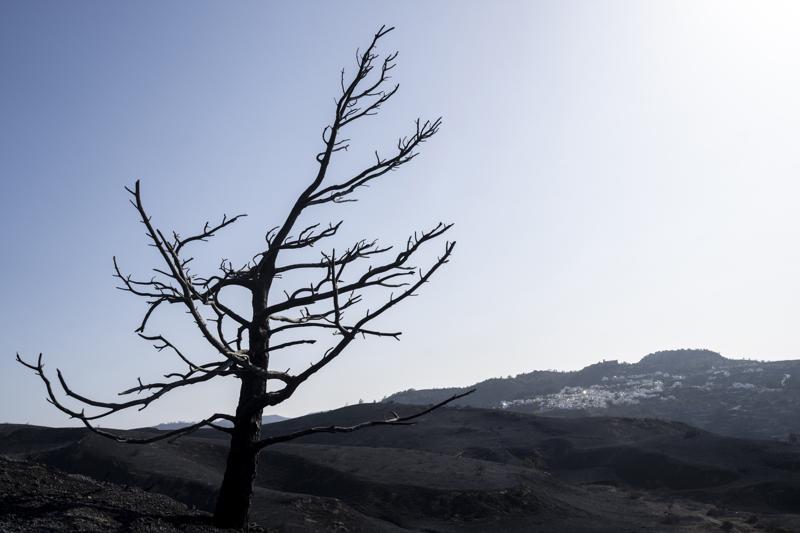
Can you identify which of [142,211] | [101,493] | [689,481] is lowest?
[689,481]

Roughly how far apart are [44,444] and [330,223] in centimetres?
3139

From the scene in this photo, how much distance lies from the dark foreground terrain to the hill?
1921cm

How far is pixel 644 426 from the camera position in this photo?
160 ft

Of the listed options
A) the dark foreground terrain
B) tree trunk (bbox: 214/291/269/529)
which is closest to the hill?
the dark foreground terrain

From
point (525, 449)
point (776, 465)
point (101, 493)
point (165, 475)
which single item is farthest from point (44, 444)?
point (776, 465)

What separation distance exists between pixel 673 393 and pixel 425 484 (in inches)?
2687

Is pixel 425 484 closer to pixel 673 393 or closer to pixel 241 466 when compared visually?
pixel 241 466

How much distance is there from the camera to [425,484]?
21.2 metres

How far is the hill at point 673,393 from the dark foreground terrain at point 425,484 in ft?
63.0

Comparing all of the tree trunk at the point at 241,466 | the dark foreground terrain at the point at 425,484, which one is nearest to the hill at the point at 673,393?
the dark foreground terrain at the point at 425,484

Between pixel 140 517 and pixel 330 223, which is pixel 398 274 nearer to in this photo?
pixel 330 223

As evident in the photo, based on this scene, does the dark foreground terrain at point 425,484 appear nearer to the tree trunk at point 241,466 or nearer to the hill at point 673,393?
the tree trunk at point 241,466

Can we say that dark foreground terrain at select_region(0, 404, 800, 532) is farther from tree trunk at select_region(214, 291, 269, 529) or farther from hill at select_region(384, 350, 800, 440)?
hill at select_region(384, 350, 800, 440)

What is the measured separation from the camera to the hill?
64.9m
